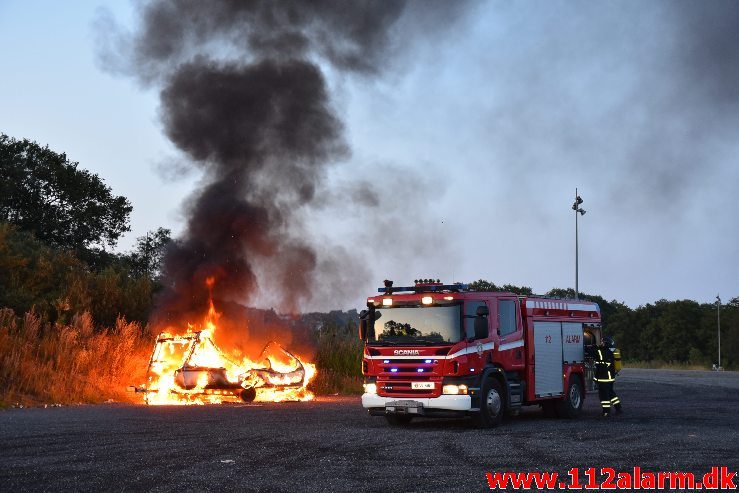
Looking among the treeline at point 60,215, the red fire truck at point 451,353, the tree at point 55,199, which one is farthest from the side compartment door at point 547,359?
the tree at point 55,199

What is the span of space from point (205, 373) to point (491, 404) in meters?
7.40

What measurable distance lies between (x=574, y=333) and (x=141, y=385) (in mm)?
10759

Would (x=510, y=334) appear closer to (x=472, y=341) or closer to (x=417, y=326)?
(x=472, y=341)

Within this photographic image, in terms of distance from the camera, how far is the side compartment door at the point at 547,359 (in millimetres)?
16406

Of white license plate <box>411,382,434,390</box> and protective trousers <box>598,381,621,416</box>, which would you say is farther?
protective trousers <box>598,381,621,416</box>

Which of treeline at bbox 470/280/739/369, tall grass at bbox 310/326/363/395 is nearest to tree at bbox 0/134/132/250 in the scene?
tall grass at bbox 310/326/363/395

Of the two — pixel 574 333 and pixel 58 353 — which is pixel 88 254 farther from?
pixel 574 333

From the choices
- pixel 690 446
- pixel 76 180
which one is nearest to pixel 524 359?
pixel 690 446

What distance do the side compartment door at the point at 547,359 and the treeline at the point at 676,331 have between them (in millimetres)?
62784

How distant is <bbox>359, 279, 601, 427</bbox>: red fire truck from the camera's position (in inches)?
566

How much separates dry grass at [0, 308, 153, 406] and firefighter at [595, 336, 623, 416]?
36.0 feet

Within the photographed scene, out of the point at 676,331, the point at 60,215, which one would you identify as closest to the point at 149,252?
the point at 60,215

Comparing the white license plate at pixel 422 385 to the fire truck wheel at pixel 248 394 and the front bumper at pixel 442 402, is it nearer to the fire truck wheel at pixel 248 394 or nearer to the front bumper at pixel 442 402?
the front bumper at pixel 442 402

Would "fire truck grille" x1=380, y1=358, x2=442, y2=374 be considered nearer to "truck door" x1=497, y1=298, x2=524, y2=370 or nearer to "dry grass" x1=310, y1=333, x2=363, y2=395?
"truck door" x1=497, y1=298, x2=524, y2=370
